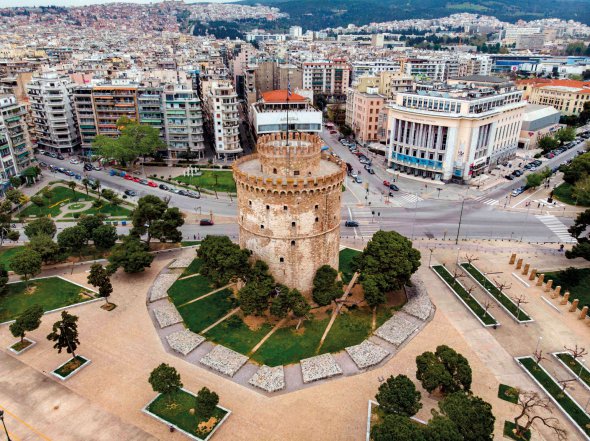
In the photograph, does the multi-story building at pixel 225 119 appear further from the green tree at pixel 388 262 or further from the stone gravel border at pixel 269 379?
the stone gravel border at pixel 269 379

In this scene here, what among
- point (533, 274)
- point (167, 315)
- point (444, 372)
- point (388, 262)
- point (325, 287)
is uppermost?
point (388, 262)

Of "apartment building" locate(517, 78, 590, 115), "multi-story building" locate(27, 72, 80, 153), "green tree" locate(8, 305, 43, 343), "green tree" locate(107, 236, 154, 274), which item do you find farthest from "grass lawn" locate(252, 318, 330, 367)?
"apartment building" locate(517, 78, 590, 115)

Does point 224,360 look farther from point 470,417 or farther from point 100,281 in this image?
point 470,417

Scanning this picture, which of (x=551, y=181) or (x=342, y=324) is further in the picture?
(x=551, y=181)

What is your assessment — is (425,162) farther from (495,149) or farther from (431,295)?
(431,295)

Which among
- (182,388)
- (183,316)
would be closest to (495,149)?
(183,316)

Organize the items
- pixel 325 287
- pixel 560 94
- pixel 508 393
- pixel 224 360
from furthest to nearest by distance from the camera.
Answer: pixel 560 94 < pixel 325 287 < pixel 224 360 < pixel 508 393

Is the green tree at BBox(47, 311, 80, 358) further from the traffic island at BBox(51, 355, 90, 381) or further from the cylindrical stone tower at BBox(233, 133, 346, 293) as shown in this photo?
the cylindrical stone tower at BBox(233, 133, 346, 293)

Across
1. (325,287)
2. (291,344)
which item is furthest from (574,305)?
(291,344)
